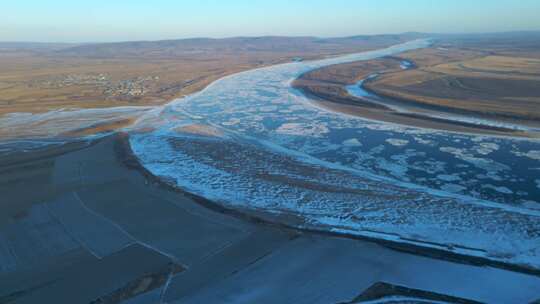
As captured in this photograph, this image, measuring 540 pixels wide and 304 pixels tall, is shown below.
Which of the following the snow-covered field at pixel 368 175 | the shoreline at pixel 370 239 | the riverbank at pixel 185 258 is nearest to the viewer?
the riverbank at pixel 185 258

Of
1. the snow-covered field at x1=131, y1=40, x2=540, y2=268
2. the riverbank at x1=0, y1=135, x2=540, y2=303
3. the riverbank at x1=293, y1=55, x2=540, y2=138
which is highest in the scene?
the riverbank at x1=293, y1=55, x2=540, y2=138

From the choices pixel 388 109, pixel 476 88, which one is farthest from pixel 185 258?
pixel 476 88

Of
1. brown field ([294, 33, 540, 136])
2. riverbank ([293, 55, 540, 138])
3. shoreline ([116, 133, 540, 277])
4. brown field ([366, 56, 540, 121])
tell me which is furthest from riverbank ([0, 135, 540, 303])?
brown field ([366, 56, 540, 121])

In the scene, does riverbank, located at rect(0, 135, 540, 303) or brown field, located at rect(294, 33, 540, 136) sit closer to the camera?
riverbank, located at rect(0, 135, 540, 303)

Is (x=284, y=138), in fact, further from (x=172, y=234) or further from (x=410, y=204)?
(x=172, y=234)

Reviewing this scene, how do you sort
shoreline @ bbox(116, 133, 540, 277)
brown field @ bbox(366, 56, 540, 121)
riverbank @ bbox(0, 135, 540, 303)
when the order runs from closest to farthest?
riverbank @ bbox(0, 135, 540, 303) < shoreline @ bbox(116, 133, 540, 277) < brown field @ bbox(366, 56, 540, 121)

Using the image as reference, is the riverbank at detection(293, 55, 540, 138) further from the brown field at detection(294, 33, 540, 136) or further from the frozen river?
the frozen river

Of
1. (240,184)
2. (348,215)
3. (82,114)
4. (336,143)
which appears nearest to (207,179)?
(240,184)

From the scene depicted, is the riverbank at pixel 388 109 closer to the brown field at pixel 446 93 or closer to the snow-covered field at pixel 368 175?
the brown field at pixel 446 93

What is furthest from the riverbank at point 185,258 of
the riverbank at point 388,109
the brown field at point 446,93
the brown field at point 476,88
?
the brown field at point 476,88
